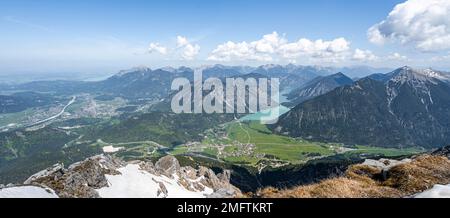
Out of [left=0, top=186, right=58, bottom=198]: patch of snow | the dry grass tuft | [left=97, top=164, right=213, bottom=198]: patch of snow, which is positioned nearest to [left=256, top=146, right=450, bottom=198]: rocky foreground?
the dry grass tuft

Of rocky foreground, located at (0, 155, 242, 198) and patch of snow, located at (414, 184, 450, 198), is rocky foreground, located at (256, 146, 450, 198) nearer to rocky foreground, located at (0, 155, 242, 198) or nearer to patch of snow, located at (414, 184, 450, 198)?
patch of snow, located at (414, 184, 450, 198)

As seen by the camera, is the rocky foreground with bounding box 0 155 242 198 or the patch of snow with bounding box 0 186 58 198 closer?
the patch of snow with bounding box 0 186 58 198

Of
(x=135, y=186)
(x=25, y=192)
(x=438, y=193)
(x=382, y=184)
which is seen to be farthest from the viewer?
(x=135, y=186)

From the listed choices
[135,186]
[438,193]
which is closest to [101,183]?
[135,186]

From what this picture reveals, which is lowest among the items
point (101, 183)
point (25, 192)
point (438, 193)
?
point (101, 183)

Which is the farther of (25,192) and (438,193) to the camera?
(25,192)

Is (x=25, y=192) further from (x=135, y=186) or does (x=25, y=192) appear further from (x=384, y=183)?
(x=135, y=186)
